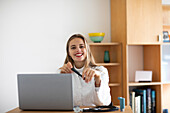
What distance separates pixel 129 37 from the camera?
2924 mm

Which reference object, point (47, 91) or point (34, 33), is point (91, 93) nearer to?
point (47, 91)

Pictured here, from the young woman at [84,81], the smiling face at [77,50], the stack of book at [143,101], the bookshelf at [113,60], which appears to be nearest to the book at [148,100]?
the stack of book at [143,101]

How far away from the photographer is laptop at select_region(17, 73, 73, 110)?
1469 mm

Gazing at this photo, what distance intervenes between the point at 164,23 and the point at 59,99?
2.42 m

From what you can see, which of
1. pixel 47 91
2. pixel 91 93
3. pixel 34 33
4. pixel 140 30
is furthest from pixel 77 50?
pixel 34 33

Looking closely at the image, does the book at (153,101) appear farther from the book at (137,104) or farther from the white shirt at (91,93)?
the white shirt at (91,93)

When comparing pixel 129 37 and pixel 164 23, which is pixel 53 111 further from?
pixel 164 23

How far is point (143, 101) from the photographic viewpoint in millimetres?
3109

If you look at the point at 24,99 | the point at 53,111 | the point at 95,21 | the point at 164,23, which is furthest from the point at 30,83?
the point at 164,23

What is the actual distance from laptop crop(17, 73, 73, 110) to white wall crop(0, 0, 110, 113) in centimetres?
175

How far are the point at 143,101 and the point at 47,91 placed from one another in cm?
199

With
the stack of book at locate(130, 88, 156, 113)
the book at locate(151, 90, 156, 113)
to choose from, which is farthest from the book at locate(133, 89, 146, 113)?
the book at locate(151, 90, 156, 113)

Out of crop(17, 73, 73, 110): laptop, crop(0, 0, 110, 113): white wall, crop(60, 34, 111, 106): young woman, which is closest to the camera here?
crop(17, 73, 73, 110): laptop

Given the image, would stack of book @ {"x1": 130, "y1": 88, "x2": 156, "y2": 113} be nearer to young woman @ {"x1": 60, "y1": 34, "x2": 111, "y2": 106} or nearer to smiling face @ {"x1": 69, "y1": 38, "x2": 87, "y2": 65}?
young woman @ {"x1": 60, "y1": 34, "x2": 111, "y2": 106}
